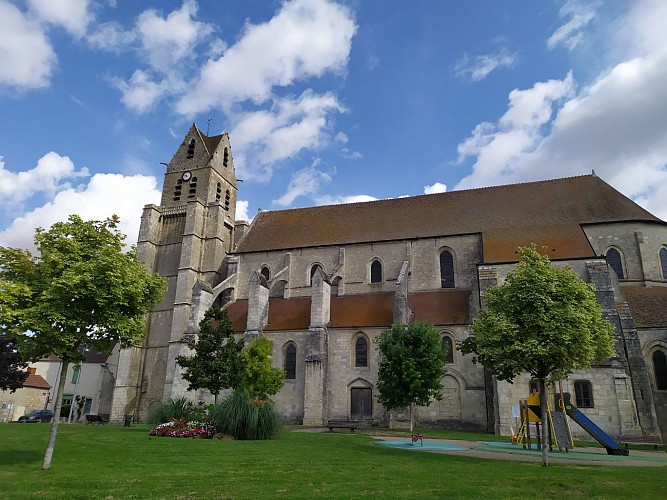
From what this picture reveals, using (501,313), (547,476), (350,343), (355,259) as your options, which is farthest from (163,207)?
(547,476)

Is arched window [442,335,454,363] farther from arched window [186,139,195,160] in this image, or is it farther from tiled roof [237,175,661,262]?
arched window [186,139,195,160]

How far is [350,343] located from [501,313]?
17.4 meters

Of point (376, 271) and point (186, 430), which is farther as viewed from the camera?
point (376, 271)

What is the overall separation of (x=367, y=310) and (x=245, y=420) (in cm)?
1468

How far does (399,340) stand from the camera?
87.2 feet

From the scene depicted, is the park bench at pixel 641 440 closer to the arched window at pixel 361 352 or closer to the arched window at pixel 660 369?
the arched window at pixel 660 369

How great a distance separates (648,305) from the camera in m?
27.5

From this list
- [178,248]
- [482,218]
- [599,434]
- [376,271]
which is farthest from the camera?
[178,248]

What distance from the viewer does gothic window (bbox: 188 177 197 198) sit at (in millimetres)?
43125

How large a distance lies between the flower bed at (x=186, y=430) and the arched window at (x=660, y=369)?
877 inches

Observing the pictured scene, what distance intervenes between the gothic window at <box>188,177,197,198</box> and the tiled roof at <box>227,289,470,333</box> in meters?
12.6

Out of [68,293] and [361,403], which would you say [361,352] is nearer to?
[361,403]

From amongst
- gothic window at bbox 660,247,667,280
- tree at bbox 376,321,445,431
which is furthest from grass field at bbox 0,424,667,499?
gothic window at bbox 660,247,667,280

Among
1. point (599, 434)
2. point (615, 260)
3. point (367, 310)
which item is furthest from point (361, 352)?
point (615, 260)
